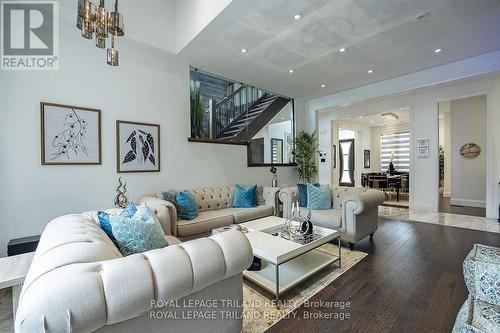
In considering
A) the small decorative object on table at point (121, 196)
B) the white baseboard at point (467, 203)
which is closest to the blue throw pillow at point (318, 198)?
the small decorative object on table at point (121, 196)

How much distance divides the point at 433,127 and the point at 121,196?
6665 millimetres

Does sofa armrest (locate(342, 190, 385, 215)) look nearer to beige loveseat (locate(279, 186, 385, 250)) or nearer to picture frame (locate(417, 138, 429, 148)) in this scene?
beige loveseat (locate(279, 186, 385, 250))

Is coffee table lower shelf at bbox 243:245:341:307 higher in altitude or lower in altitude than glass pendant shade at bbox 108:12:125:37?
lower

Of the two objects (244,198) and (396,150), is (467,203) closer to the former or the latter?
(396,150)

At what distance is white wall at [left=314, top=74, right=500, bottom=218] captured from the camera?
180 inches

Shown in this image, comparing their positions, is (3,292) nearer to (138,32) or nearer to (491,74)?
(138,32)

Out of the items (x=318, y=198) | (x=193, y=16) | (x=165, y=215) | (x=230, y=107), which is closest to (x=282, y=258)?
(x=165, y=215)

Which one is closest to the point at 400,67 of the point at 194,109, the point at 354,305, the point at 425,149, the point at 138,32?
the point at 425,149

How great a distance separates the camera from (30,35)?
2734 millimetres

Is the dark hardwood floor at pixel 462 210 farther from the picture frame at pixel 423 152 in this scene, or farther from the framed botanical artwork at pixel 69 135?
the framed botanical artwork at pixel 69 135

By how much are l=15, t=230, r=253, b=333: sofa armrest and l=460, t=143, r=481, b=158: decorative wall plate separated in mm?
7883

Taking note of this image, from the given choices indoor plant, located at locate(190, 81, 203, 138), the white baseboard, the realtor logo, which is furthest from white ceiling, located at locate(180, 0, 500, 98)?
the white baseboard

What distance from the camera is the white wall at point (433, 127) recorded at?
180 inches

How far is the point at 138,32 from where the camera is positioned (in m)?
3.52
